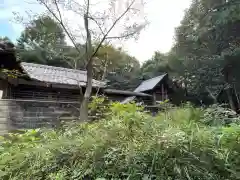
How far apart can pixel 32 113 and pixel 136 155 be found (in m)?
3.74

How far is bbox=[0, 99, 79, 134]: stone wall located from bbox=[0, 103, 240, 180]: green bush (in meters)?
2.44

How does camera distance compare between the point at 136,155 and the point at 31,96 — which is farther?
the point at 31,96

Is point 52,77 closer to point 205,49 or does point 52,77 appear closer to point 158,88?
point 158,88

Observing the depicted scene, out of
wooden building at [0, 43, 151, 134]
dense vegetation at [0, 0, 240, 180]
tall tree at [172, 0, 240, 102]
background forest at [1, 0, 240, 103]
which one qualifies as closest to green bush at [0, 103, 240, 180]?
dense vegetation at [0, 0, 240, 180]

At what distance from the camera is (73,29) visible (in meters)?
4.73

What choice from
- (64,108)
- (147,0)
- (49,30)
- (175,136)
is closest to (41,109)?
(64,108)

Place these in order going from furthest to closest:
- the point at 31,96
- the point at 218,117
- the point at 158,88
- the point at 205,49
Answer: the point at 158,88 → the point at 205,49 → the point at 31,96 → the point at 218,117

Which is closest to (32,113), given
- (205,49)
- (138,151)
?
(138,151)

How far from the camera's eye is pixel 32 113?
4457 millimetres

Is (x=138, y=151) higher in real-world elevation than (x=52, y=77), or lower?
lower

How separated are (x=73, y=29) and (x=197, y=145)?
13.6ft

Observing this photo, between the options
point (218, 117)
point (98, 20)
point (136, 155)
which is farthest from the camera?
point (98, 20)

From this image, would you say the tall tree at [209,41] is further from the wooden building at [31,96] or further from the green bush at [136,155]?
the green bush at [136,155]

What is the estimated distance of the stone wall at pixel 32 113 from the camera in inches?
150
